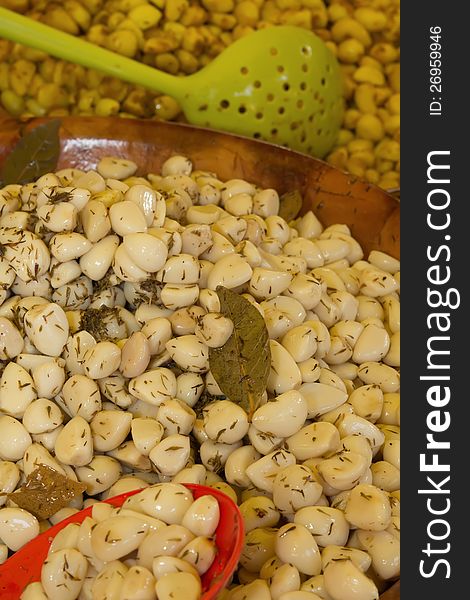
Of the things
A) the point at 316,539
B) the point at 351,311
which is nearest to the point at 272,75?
the point at 351,311

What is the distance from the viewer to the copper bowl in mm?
1295

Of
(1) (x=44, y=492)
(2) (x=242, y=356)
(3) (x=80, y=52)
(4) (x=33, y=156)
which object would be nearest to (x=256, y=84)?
(3) (x=80, y=52)

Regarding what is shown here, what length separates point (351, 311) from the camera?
41.9 inches

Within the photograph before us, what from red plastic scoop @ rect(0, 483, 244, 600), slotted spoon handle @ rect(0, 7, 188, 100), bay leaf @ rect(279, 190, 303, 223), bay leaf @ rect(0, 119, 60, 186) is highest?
slotted spoon handle @ rect(0, 7, 188, 100)

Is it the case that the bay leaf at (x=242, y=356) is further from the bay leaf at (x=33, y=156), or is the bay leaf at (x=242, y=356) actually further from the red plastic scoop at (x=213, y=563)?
the bay leaf at (x=33, y=156)

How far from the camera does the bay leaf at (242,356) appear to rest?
0.88 m

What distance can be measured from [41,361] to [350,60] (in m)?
1.00

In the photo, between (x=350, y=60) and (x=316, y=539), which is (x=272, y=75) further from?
(x=316, y=539)

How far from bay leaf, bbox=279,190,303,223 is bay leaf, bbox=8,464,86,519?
1.86 ft

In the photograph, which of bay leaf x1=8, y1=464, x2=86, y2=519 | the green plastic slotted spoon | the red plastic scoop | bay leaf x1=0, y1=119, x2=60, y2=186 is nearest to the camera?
the red plastic scoop

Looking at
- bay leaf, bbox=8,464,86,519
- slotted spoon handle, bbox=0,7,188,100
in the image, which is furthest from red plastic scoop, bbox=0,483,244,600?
slotted spoon handle, bbox=0,7,188,100

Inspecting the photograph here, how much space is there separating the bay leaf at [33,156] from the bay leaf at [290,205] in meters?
0.34

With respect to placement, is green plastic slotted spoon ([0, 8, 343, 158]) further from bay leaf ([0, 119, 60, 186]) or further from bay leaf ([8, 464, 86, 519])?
bay leaf ([8, 464, 86, 519])

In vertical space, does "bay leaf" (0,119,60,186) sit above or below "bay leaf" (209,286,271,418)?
above
